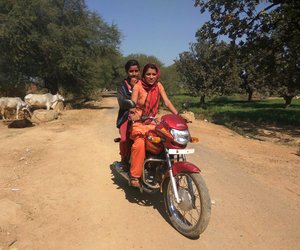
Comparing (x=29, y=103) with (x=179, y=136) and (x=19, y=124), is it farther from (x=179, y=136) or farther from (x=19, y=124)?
(x=179, y=136)

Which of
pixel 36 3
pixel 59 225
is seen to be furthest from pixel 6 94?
pixel 59 225

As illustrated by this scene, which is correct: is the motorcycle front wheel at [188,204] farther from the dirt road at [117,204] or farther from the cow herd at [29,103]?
the cow herd at [29,103]

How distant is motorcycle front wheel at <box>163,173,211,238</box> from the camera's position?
3.72 meters

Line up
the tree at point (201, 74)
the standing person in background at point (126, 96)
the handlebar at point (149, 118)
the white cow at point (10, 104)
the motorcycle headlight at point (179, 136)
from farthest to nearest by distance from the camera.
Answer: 1. the tree at point (201, 74)
2. the white cow at point (10, 104)
3. the standing person in background at point (126, 96)
4. the handlebar at point (149, 118)
5. the motorcycle headlight at point (179, 136)

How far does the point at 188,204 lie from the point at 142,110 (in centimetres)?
161

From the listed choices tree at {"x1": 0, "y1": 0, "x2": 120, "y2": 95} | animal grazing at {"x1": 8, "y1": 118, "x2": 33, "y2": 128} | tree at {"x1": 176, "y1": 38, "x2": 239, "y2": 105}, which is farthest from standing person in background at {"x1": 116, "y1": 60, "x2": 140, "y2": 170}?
tree at {"x1": 176, "y1": 38, "x2": 239, "y2": 105}

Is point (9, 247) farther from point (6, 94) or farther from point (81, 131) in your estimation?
point (6, 94)

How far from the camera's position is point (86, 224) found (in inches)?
165

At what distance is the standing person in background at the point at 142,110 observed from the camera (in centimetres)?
452

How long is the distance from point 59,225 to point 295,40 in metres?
13.7

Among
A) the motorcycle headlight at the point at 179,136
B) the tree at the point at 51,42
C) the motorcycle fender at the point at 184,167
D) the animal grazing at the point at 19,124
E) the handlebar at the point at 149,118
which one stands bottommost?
the animal grazing at the point at 19,124

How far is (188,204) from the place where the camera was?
13.1 feet

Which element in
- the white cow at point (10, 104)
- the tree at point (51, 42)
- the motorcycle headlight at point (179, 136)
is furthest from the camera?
the tree at point (51, 42)

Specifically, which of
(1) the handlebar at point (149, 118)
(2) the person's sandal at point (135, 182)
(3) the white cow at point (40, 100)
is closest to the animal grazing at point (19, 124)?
(3) the white cow at point (40, 100)
